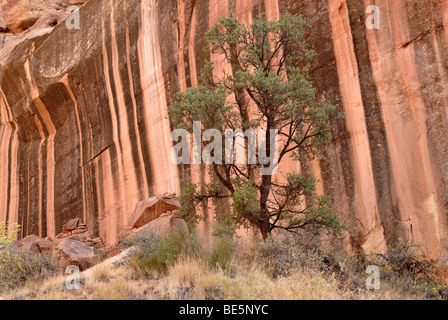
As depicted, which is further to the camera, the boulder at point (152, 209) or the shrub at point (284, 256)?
the boulder at point (152, 209)

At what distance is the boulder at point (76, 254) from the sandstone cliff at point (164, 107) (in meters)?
3.52

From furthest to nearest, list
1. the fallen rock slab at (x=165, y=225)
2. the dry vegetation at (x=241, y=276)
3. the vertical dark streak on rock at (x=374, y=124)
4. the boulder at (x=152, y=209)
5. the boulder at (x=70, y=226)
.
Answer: the boulder at (x=70, y=226) → the boulder at (x=152, y=209) → the fallen rock slab at (x=165, y=225) → the vertical dark streak on rock at (x=374, y=124) → the dry vegetation at (x=241, y=276)

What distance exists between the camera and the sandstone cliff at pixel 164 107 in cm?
858

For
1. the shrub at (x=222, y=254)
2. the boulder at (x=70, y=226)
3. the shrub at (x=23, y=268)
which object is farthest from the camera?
the boulder at (x=70, y=226)

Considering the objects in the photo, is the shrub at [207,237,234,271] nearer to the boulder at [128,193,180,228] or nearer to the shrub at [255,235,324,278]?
the shrub at [255,235,324,278]

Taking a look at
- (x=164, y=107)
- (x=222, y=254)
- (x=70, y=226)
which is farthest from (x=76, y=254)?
(x=70, y=226)

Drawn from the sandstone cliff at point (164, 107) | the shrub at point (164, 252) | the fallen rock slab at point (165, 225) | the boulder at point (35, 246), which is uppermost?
the sandstone cliff at point (164, 107)

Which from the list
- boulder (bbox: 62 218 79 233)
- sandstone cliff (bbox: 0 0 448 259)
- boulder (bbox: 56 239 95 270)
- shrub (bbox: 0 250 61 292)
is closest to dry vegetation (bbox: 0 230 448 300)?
shrub (bbox: 0 250 61 292)

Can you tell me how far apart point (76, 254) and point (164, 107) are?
18.4ft

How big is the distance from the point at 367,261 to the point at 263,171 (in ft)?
7.91

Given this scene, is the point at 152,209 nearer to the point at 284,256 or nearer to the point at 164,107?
the point at 164,107

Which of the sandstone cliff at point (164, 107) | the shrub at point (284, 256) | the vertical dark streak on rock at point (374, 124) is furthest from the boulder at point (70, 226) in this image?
the vertical dark streak on rock at point (374, 124)

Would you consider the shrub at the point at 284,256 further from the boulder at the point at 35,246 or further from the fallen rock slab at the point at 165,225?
the boulder at the point at 35,246
